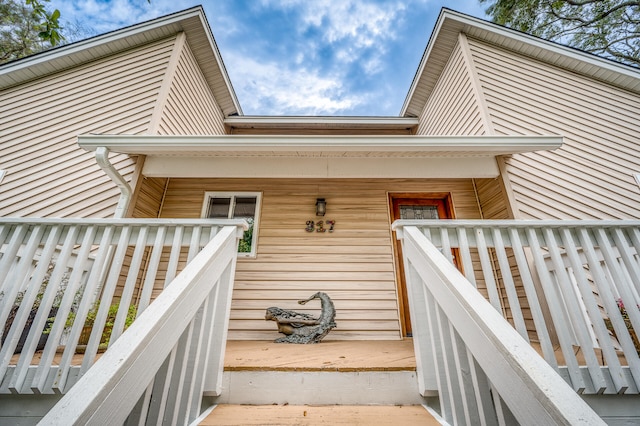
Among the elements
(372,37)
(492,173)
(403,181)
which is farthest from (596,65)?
(372,37)

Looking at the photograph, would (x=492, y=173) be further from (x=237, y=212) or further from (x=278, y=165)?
(x=237, y=212)

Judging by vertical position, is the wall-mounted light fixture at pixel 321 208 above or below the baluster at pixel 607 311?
above

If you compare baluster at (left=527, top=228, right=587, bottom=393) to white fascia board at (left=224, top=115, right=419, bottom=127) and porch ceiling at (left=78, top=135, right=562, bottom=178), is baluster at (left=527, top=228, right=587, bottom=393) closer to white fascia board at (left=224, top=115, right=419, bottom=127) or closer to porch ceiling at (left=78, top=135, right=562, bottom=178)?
porch ceiling at (left=78, top=135, right=562, bottom=178)

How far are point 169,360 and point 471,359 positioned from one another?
1.23 m

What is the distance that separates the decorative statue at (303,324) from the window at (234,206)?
131 centimetres

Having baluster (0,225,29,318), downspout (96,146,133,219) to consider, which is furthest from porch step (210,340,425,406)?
downspout (96,146,133,219)

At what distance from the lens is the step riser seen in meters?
1.52

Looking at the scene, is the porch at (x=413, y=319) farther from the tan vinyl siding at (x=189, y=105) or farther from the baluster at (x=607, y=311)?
the tan vinyl siding at (x=189, y=105)

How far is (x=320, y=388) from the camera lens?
5.08 feet

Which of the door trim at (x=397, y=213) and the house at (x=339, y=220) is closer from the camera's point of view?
the house at (x=339, y=220)

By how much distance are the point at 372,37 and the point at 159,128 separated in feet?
109

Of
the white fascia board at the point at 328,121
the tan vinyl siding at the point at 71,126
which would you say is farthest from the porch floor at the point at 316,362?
the white fascia board at the point at 328,121

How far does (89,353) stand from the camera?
142 cm

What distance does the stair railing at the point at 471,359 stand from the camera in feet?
2.25
